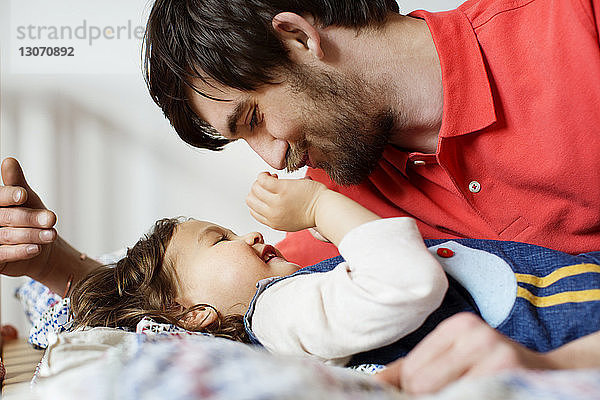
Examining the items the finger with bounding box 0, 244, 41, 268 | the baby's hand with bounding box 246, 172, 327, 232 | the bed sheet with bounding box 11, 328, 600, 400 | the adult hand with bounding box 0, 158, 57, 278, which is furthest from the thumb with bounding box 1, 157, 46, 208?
the bed sheet with bounding box 11, 328, 600, 400

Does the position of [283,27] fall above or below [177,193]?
above

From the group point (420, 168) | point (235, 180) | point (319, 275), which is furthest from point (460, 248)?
point (235, 180)

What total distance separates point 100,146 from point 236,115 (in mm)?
1340

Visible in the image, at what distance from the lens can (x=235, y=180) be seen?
2.51 m

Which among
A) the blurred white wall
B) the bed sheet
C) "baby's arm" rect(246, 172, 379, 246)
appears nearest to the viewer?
the bed sheet

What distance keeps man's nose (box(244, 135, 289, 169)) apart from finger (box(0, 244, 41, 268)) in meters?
0.52

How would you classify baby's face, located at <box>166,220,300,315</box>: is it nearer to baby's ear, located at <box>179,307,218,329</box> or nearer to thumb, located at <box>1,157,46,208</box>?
baby's ear, located at <box>179,307,218,329</box>

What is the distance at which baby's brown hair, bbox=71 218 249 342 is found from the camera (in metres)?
1.11

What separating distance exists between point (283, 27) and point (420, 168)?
44 centimetres

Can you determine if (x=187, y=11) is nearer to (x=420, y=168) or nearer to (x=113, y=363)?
(x=420, y=168)

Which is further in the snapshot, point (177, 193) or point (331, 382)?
point (177, 193)

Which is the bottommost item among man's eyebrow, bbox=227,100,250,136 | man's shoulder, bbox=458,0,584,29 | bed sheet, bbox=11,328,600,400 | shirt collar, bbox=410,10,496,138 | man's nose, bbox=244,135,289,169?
man's nose, bbox=244,135,289,169

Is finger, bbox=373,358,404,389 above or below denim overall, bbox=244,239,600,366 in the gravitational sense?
above

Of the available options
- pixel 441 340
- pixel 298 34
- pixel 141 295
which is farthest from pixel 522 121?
pixel 141 295
